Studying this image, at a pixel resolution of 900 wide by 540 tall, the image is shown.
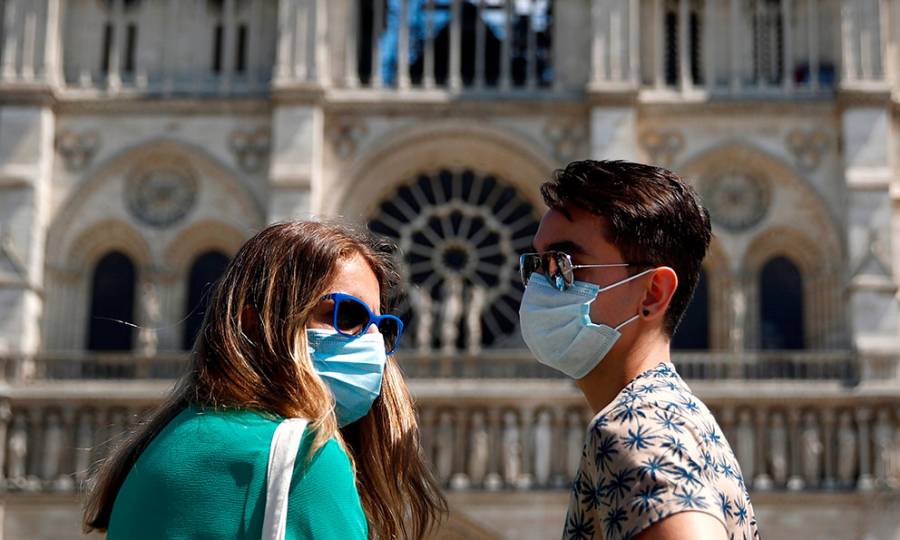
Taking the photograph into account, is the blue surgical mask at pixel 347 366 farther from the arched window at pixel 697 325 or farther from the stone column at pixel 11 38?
the stone column at pixel 11 38

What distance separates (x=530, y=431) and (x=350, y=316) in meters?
15.9

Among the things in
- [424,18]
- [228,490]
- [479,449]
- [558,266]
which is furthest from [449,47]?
[228,490]

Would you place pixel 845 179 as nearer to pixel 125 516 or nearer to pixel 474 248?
pixel 474 248

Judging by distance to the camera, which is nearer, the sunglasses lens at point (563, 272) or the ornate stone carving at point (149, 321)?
the sunglasses lens at point (563, 272)

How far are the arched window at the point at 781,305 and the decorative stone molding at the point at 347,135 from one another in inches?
244

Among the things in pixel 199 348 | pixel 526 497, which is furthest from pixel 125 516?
pixel 526 497

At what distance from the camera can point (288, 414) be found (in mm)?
3123

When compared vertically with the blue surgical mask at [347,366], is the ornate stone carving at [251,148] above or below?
above

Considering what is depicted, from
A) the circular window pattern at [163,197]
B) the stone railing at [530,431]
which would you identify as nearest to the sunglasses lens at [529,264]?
the stone railing at [530,431]

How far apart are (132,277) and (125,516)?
1857 cm

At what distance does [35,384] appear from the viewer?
→ 64.1ft

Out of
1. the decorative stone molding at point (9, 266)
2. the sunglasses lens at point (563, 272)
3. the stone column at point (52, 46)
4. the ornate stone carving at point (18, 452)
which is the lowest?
the ornate stone carving at point (18, 452)

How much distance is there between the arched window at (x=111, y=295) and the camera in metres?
21.0

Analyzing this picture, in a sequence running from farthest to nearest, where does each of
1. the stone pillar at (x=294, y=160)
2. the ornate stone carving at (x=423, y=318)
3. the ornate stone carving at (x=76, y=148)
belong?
the ornate stone carving at (x=76, y=148) < the stone pillar at (x=294, y=160) < the ornate stone carving at (x=423, y=318)
